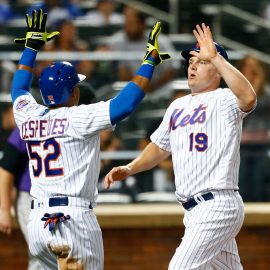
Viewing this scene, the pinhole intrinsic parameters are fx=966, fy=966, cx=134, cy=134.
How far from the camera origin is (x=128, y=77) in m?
8.25

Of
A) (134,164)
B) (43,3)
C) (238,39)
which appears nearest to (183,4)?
(238,39)

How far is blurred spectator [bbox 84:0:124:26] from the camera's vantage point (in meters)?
9.86

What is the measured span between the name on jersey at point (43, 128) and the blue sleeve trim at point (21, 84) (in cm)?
32

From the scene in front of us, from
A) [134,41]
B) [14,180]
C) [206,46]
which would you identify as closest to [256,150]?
[134,41]

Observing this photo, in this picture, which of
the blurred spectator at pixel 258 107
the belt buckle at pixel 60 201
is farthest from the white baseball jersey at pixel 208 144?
the blurred spectator at pixel 258 107

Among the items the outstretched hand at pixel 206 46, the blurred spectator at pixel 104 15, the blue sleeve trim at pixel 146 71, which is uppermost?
the blurred spectator at pixel 104 15

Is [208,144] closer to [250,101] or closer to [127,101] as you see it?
[250,101]

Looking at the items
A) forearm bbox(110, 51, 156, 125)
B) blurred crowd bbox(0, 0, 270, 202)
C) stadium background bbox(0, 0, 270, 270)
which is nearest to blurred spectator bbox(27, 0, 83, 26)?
blurred crowd bbox(0, 0, 270, 202)

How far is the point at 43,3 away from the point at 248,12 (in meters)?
2.27

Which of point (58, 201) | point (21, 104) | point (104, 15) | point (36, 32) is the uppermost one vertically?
point (104, 15)

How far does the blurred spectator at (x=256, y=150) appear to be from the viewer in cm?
743

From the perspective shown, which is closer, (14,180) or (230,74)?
(230,74)

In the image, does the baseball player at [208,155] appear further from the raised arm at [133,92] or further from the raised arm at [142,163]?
the raised arm at [133,92]

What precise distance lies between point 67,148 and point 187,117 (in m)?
0.69
